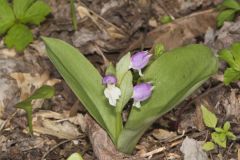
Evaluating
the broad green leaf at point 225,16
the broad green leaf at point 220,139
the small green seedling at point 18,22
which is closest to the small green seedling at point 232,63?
the broad green leaf at point 220,139

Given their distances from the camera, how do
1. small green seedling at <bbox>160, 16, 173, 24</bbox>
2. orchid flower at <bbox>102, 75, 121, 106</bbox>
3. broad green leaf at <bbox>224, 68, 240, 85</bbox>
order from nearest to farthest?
orchid flower at <bbox>102, 75, 121, 106</bbox>
broad green leaf at <bbox>224, 68, 240, 85</bbox>
small green seedling at <bbox>160, 16, 173, 24</bbox>

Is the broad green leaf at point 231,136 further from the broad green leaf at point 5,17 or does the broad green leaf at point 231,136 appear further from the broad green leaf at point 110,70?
the broad green leaf at point 5,17

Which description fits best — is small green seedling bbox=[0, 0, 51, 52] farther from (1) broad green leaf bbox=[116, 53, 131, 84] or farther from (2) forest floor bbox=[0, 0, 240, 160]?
(1) broad green leaf bbox=[116, 53, 131, 84]

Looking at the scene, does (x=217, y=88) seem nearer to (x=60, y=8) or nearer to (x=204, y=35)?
(x=204, y=35)

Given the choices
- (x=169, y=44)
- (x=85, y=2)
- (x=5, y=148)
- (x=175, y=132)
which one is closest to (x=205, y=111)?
(x=175, y=132)

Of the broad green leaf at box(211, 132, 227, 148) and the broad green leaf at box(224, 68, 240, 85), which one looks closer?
the broad green leaf at box(211, 132, 227, 148)

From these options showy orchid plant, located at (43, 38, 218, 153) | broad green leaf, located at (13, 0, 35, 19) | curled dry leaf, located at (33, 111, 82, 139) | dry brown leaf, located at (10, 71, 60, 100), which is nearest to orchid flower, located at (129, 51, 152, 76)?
showy orchid plant, located at (43, 38, 218, 153)
